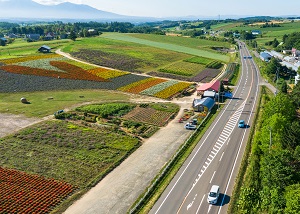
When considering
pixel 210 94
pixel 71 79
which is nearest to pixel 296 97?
pixel 210 94

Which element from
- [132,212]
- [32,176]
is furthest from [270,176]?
[32,176]

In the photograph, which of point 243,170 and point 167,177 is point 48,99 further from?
point 243,170

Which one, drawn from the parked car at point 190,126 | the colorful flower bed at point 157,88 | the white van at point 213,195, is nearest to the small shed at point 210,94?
the colorful flower bed at point 157,88

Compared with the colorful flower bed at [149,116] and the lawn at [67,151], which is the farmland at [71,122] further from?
the colorful flower bed at [149,116]

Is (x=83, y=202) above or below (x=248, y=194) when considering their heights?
below

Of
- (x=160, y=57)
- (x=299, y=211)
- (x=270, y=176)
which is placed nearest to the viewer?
(x=299, y=211)

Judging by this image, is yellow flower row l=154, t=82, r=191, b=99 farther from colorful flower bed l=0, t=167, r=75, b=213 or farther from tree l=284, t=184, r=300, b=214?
tree l=284, t=184, r=300, b=214

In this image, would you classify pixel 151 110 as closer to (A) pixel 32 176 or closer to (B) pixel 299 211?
(A) pixel 32 176
